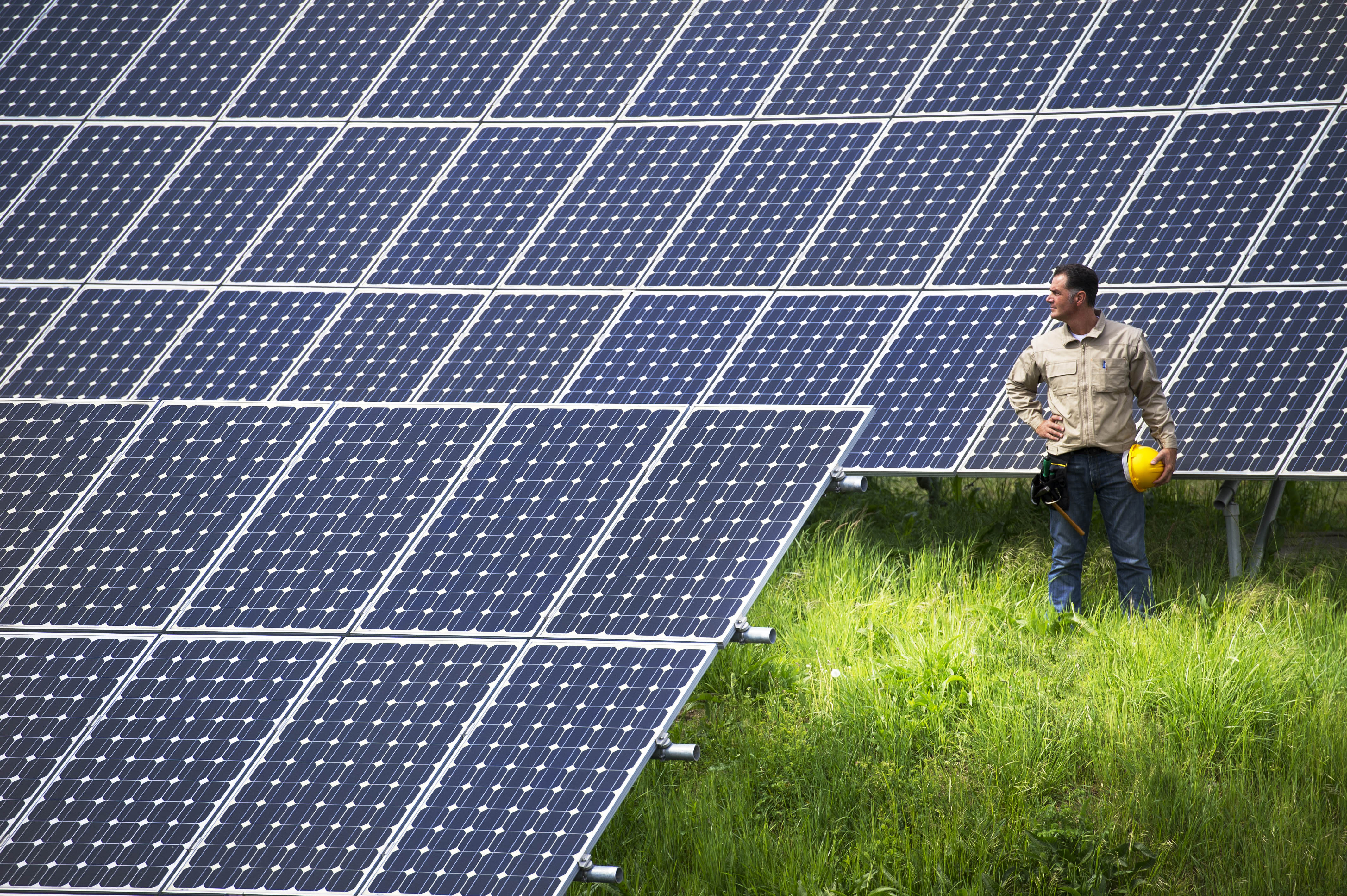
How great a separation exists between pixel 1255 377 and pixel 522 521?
4.59m

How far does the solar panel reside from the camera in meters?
8.23

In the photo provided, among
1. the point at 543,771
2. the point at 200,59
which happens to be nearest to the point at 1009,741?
the point at 543,771

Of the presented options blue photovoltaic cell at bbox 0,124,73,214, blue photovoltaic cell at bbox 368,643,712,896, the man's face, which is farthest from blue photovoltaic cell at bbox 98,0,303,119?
blue photovoltaic cell at bbox 368,643,712,896

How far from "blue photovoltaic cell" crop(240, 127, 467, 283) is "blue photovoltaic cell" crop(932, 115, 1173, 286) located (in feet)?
13.3

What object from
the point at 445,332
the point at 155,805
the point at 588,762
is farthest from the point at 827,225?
the point at 155,805

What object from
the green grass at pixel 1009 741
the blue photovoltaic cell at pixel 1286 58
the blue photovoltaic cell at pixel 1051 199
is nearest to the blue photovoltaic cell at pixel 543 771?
the green grass at pixel 1009 741

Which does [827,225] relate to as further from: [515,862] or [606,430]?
[515,862]

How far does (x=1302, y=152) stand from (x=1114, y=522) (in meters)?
3.06

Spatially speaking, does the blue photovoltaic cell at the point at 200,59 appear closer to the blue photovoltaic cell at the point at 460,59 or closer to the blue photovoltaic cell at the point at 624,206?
the blue photovoltaic cell at the point at 460,59

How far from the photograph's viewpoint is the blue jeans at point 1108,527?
340 inches

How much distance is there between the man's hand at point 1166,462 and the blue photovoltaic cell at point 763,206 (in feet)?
9.50

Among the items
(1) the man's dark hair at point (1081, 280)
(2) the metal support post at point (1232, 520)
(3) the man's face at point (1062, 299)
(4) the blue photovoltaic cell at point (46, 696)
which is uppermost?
(1) the man's dark hair at point (1081, 280)

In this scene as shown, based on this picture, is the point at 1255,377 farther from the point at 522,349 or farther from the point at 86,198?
the point at 86,198

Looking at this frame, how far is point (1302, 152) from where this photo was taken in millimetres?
9680
